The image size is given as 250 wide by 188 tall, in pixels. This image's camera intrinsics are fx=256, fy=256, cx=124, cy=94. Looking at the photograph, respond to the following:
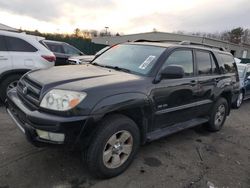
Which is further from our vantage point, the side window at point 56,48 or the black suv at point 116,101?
the side window at point 56,48

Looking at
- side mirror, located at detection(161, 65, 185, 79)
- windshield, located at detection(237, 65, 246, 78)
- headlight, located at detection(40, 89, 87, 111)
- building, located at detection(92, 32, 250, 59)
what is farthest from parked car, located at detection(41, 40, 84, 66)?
building, located at detection(92, 32, 250, 59)

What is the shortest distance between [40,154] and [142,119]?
1.58 meters

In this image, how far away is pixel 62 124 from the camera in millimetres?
2740

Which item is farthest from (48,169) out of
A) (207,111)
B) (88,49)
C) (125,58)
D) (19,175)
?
(88,49)

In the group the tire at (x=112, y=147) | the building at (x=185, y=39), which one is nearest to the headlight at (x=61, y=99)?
the tire at (x=112, y=147)

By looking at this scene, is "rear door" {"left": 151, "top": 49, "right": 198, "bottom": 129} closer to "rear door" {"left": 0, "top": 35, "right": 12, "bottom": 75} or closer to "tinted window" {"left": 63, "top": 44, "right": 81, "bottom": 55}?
"rear door" {"left": 0, "top": 35, "right": 12, "bottom": 75}

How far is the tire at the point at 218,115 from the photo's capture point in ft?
17.5

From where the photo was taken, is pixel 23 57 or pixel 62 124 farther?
pixel 23 57

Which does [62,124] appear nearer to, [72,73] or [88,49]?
[72,73]

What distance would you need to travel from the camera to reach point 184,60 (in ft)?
14.5

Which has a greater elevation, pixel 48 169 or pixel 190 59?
pixel 190 59

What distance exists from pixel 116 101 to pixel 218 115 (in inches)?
130

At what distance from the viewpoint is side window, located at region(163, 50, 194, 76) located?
162 inches

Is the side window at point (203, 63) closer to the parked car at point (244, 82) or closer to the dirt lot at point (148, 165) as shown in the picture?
the dirt lot at point (148, 165)
